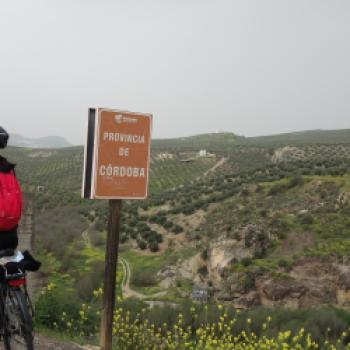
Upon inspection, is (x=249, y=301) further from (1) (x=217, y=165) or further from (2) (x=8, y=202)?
(1) (x=217, y=165)

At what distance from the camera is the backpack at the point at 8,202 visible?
13.1ft

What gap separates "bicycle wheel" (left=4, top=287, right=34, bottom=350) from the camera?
13.7 feet

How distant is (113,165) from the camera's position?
17.7 feet

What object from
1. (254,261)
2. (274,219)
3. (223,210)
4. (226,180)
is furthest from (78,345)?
(226,180)

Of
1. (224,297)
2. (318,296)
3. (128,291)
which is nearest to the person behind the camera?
(318,296)

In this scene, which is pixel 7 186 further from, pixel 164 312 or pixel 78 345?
pixel 164 312

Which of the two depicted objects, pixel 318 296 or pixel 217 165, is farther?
pixel 217 165

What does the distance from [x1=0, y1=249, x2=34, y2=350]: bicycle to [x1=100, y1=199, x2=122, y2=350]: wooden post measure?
1.36 m

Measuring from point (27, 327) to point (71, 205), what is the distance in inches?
1566

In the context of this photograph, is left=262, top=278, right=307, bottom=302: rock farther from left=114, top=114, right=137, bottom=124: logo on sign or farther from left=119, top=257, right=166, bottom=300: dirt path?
left=114, top=114, right=137, bottom=124: logo on sign

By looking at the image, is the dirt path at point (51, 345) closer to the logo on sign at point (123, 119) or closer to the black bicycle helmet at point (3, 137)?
the black bicycle helmet at point (3, 137)

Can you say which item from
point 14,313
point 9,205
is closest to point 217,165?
point 14,313

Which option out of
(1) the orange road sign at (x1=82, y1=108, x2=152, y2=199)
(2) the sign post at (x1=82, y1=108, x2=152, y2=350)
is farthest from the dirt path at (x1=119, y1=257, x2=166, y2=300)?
(1) the orange road sign at (x1=82, y1=108, x2=152, y2=199)

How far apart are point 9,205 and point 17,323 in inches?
39.2
